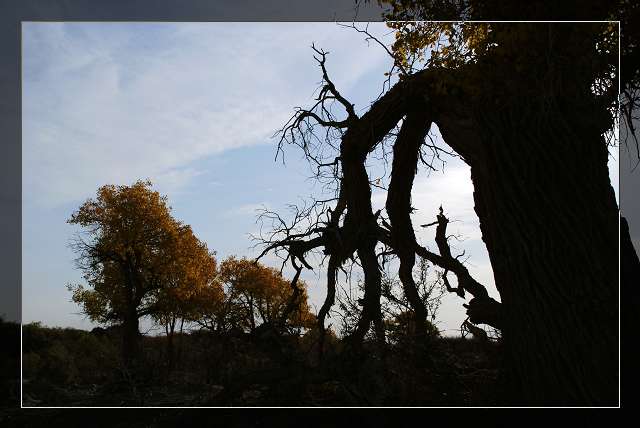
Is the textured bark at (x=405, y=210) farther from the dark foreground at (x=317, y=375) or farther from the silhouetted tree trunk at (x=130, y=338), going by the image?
the silhouetted tree trunk at (x=130, y=338)

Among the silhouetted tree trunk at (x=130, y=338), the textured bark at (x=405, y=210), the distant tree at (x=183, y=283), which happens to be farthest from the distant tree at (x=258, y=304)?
the silhouetted tree trunk at (x=130, y=338)

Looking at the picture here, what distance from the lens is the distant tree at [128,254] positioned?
10.7 metres

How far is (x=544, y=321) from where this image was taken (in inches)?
177

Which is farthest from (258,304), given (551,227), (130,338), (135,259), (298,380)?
(135,259)

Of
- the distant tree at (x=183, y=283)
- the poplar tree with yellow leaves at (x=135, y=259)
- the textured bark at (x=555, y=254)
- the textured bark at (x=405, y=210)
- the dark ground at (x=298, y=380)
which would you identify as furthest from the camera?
the poplar tree with yellow leaves at (x=135, y=259)

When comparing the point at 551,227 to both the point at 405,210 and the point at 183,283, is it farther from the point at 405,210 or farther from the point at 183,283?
the point at 183,283

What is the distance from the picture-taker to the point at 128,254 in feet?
39.0

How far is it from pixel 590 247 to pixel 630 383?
3.18ft

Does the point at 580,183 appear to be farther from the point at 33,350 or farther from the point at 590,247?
the point at 33,350

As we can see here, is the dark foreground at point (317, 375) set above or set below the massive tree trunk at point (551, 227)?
below

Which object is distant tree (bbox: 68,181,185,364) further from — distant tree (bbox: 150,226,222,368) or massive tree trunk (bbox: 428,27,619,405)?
massive tree trunk (bbox: 428,27,619,405)

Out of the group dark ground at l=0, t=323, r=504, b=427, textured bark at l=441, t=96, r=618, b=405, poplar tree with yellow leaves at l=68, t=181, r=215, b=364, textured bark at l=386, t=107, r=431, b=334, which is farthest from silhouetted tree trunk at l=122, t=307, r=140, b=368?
textured bark at l=441, t=96, r=618, b=405

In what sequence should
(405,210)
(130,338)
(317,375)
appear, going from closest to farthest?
(317,375) → (405,210) → (130,338)

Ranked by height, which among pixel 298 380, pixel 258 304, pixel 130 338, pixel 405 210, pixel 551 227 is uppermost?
pixel 405 210
